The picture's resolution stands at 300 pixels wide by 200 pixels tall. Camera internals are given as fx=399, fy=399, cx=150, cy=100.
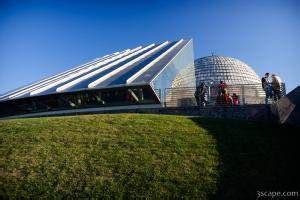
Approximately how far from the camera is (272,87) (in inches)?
Result: 753

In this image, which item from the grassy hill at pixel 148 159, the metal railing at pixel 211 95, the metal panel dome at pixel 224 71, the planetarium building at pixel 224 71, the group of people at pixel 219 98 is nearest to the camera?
the grassy hill at pixel 148 159

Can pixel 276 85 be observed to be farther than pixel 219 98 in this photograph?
No

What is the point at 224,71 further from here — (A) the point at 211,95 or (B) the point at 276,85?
(B) the point at 276,85

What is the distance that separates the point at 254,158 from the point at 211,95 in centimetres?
954

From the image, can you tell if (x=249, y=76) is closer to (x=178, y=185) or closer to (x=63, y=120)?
(x=63, y=120)

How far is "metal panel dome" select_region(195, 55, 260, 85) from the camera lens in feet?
177

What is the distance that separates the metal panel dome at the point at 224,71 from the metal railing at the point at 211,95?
3101 centimetres

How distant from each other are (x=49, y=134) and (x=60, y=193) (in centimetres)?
409

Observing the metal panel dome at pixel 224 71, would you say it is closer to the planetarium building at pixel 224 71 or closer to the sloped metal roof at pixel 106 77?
the planetarium building at pixel 224 71

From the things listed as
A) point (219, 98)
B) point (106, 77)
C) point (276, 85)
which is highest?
point (106, 77)

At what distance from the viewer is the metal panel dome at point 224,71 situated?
5409cm

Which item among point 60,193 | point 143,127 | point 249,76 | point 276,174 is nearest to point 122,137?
point 143,127

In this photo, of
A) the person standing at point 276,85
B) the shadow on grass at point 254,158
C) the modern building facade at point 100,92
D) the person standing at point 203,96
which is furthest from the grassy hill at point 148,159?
the modern building facade at point 100,92

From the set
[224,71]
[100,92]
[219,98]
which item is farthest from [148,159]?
[224,71]
